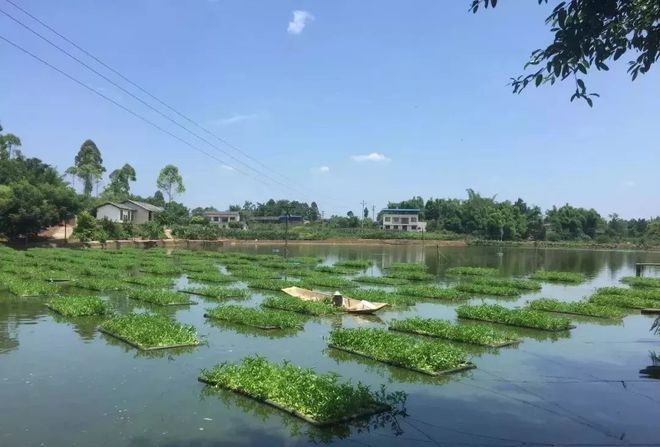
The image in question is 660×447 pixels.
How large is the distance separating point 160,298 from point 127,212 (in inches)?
2366

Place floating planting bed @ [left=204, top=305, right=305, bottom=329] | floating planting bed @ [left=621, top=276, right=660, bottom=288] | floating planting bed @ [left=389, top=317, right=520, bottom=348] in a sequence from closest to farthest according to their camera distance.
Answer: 1. floating planting bed @ [left=389, top=317, right=520, bottom=348]
2. floating planting bed @ [left=204, top=305, right=305, bottom=329]
3. floating planting bed @ [left=621, top=276, right=660, bottom=288]

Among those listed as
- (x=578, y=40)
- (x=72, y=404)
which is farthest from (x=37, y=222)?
(x=578, y=40)

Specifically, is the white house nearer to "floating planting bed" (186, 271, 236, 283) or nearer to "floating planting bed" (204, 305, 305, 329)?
"floating planting bed" (186, 271, 236, 283)

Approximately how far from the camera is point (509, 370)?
1308 centimetres

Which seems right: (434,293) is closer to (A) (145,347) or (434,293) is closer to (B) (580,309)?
(B) (580,309)

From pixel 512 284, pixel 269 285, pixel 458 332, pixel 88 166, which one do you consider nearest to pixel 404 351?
pixel 458 332

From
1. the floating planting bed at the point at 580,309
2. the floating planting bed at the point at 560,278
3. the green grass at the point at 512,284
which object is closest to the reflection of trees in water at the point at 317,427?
the floating planting bed at the point at 580,309

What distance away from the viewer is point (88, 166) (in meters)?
91.0

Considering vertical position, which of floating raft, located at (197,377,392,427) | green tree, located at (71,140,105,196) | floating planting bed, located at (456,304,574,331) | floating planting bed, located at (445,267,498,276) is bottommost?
floating raft, located at (197,377,392,427)

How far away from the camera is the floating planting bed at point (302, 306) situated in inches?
798

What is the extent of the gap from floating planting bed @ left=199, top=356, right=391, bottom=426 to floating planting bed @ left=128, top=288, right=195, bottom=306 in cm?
1069

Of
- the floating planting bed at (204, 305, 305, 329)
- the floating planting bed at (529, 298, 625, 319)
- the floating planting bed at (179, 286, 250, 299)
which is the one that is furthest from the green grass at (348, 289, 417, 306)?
the floating planting bed at (204, 305, 305, 329)

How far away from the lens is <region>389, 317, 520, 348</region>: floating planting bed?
617 inches

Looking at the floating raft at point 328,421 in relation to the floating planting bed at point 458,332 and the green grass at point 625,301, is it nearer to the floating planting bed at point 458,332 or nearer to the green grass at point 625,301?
the floating planting bed at point 458,332
